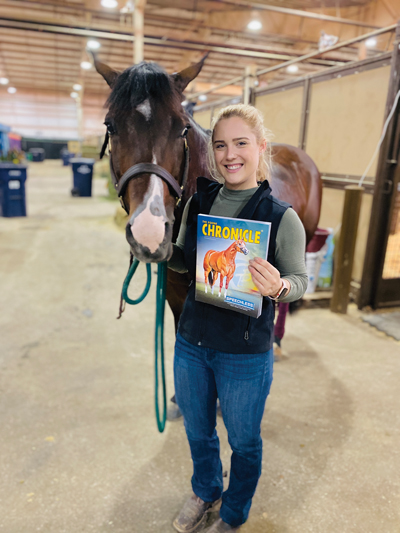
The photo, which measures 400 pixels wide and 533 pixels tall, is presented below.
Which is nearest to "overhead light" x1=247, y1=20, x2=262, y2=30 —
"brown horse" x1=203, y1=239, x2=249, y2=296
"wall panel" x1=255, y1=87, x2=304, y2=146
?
"wall panel" x1=255, y1=87, x2=304, y2=146

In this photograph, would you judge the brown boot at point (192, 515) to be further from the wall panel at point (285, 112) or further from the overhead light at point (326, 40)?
the overhead light at point (326, 40)

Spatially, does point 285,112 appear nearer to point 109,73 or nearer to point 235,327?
point 109,73

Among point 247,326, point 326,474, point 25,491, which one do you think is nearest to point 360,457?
point 326,474

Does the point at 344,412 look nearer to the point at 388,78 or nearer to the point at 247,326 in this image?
the point at 247,326

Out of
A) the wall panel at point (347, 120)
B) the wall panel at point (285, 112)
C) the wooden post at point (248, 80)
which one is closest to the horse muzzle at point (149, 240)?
the wall panel at point (347, 120)

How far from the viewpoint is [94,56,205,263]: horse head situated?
38.4 inches

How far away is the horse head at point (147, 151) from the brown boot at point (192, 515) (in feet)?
3.29

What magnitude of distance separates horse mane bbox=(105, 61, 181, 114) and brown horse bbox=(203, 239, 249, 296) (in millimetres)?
498

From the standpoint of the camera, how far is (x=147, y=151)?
1.06 metres

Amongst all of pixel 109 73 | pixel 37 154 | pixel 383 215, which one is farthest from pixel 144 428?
pixel 37 154

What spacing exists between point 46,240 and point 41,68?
19055 millimetres

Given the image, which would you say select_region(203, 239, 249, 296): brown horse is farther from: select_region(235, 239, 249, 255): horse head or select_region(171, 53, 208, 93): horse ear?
select_region(171, 53, 208, 93): horse ear

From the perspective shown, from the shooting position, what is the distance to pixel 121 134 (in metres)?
1.09

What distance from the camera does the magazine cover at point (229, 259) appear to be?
0.93 meters
